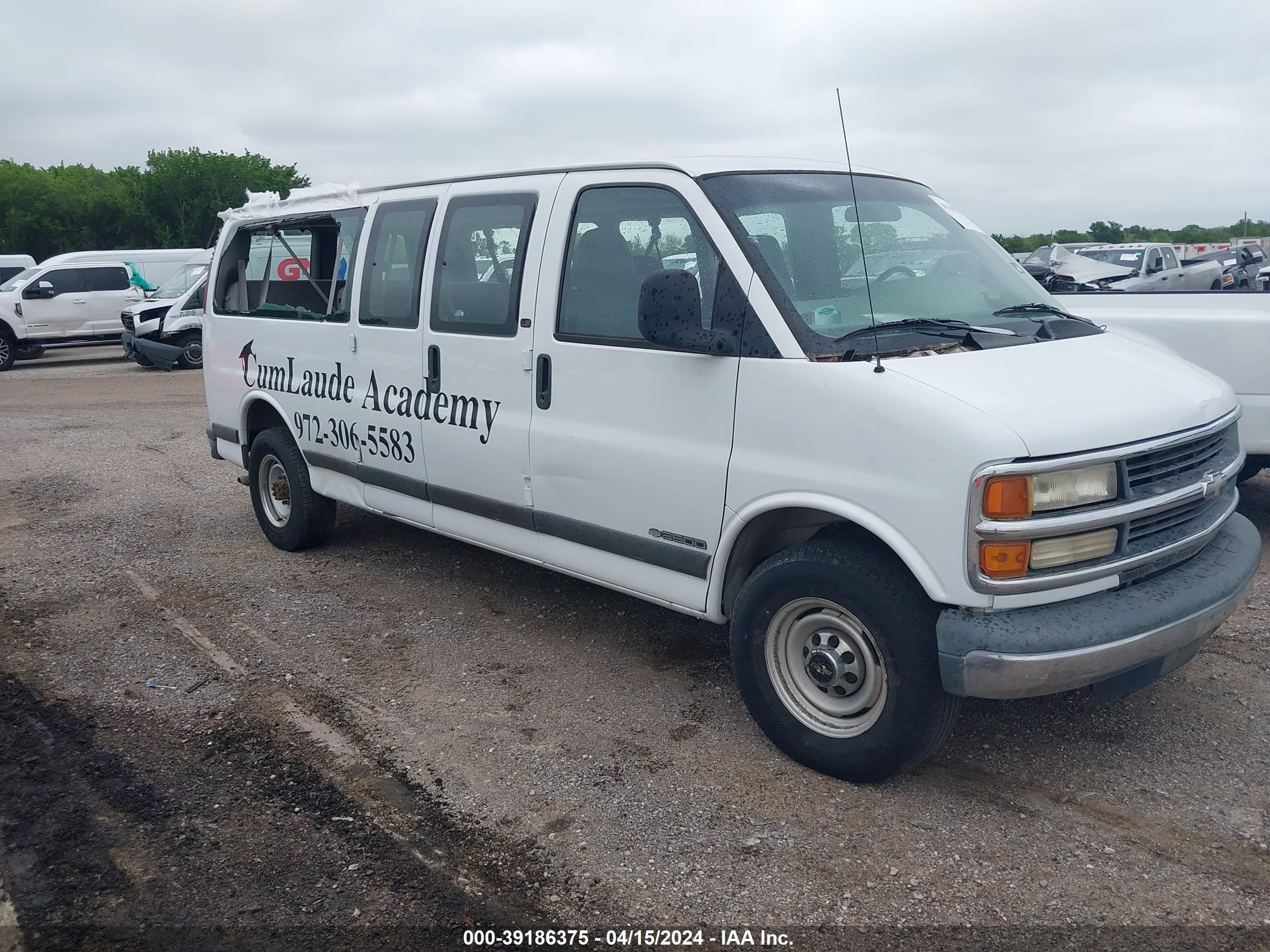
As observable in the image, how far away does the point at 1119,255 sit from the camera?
2081 centimetres

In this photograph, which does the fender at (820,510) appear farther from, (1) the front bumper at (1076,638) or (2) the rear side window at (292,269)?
(2) the rear side window at (292,269)

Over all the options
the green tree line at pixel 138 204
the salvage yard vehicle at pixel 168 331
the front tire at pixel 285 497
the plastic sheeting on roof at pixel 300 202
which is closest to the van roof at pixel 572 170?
the plastic sheeting on roof at pixel 300 202

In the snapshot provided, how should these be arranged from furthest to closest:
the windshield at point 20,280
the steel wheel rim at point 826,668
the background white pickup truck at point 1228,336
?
the windshield at point 20,280 → the background white pickup truck at point 1228,336 → the steel wheel rim at point 826,668

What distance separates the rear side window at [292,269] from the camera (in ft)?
20.0

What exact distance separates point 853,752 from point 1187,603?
4.09ft

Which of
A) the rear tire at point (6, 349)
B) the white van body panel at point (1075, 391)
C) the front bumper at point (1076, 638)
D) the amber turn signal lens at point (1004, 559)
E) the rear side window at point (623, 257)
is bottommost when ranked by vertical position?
the rear tire at point (6, 349)

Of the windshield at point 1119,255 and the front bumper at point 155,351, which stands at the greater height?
the windshield at point 1119,255

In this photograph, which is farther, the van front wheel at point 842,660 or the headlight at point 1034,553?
the van front wheel at point 842,660

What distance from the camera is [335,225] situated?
623 centimetres

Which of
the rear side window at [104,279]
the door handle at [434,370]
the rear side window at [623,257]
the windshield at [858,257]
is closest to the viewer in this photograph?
the windshield at [858,257]

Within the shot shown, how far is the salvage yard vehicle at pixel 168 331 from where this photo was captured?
1897 cm

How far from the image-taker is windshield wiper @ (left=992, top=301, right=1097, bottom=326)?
4.36 metres

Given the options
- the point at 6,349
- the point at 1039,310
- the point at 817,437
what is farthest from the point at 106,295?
the point at 817,437

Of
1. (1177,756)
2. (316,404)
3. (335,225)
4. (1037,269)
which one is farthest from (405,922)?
(1037,269)
